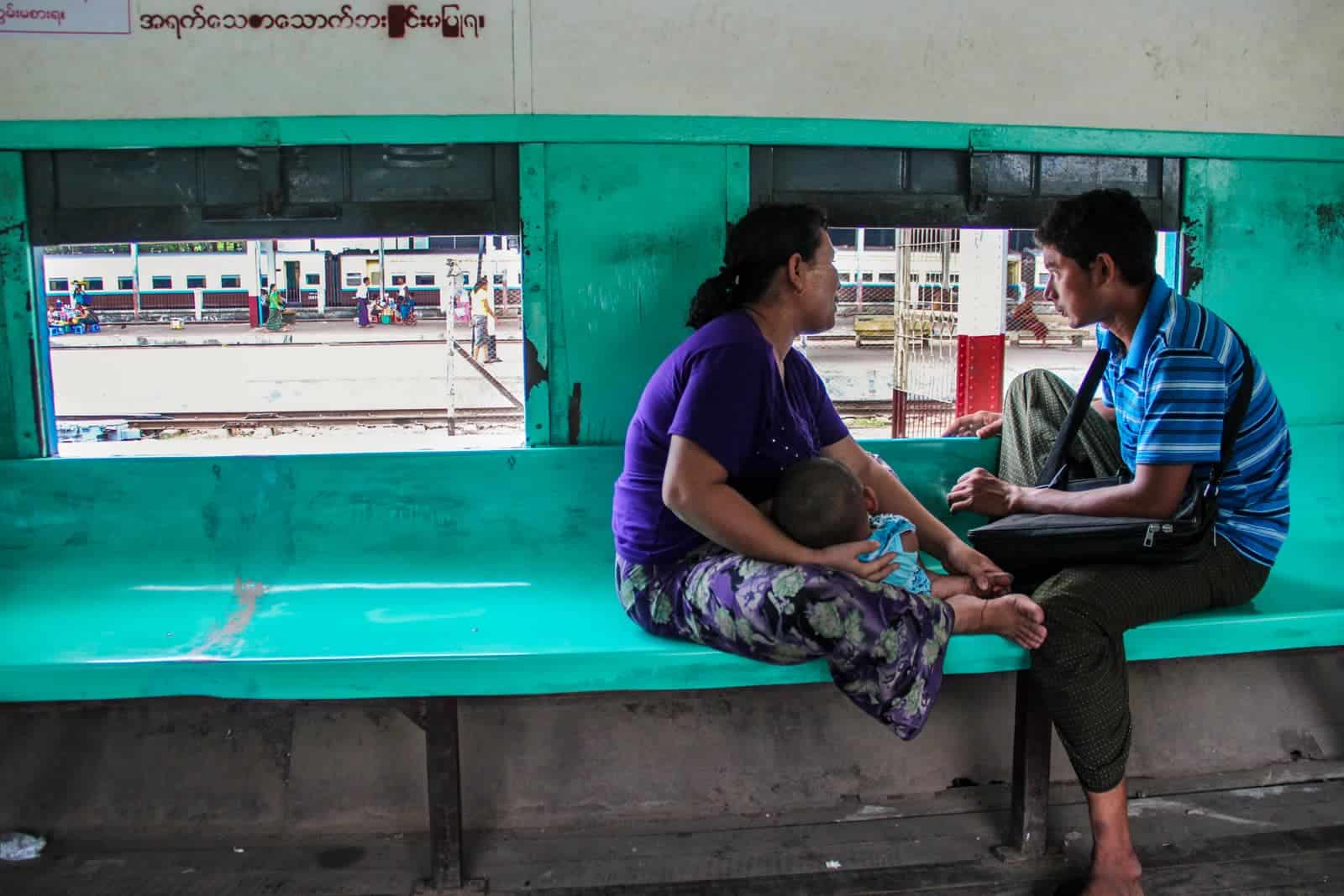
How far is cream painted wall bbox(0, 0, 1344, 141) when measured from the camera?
2928 mm

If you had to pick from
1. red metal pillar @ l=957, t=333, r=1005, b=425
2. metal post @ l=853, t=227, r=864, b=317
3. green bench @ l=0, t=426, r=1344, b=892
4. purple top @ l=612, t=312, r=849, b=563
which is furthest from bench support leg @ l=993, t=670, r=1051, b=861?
red metal pillar @ l=957, t=333, r=1005, b=425

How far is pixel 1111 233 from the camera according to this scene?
2609 mm

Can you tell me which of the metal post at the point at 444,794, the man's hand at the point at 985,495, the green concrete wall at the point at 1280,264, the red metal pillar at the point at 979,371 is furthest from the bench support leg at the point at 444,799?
the red metal pillar at the point at 979,371

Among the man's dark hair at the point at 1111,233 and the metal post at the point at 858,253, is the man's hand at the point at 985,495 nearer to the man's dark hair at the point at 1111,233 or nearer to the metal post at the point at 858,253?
the man's dark hair at the point at 1111,233

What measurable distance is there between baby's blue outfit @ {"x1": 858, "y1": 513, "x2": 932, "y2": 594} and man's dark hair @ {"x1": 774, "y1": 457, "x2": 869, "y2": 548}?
0.07 m

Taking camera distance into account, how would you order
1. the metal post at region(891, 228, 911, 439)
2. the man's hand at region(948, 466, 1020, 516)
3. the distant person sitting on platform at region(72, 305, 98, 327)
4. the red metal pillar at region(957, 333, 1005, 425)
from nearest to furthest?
the man's hand at region(948, 466, 1020, 516) → the metal post at region(891, 228, 911, 439) → the red metal pillar at region(957, 333, 1005, 425) → the distant person sitting on platform at region(72, 305, 98, 327)

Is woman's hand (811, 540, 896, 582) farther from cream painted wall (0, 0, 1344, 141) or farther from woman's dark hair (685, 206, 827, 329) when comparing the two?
cream painted wall (0, 0, 1344, 141)

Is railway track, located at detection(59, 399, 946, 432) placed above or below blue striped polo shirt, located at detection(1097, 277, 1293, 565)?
below

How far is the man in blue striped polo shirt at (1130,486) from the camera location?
7.82ft

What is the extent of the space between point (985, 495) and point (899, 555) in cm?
58

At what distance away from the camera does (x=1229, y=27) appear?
10.7ft

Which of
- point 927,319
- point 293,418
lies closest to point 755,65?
point 927,319

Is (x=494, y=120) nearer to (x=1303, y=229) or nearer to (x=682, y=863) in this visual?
(x=682, y=863)

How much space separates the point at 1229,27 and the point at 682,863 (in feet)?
9.80
